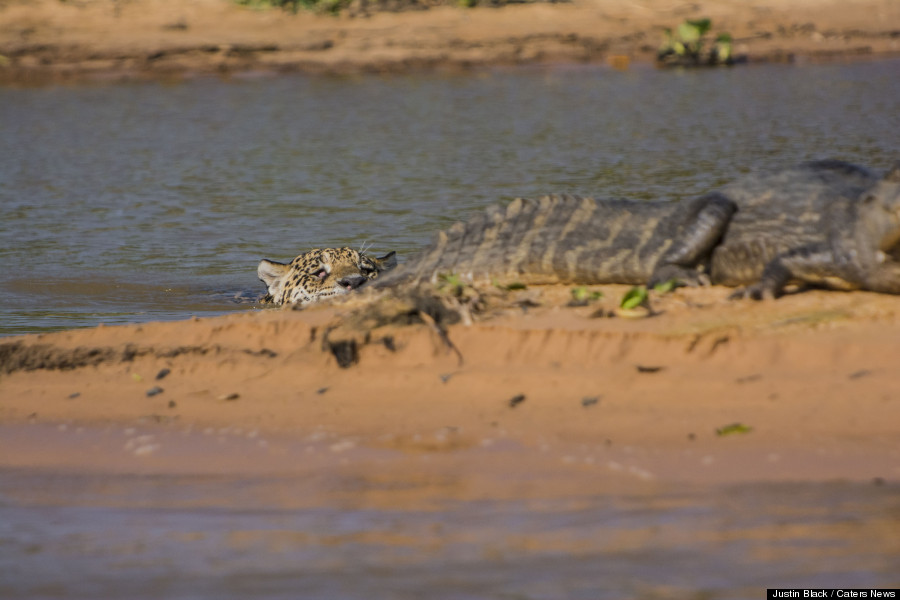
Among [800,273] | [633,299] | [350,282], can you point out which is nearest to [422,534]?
[633,299]

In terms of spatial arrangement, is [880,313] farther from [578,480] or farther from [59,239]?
[59,239]

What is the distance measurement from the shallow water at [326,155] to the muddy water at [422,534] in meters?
4.07

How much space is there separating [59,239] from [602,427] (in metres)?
8.31

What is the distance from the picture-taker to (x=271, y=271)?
27.3 ft

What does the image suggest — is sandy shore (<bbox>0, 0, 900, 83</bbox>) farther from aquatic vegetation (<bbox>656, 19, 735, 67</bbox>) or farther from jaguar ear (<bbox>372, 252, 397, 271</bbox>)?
jaguar ear (<bbox>372, 252, 397, 271</bbox>)

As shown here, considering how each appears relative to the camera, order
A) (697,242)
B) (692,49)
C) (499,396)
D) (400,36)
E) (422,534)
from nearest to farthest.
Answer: (422,534)
(499,396)
(697,242)
(692,49)
(400,36)

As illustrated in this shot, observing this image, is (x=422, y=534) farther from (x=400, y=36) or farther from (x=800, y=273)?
(x=400, y=36)

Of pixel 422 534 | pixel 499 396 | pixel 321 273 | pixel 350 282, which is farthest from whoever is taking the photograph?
pixel 321 273

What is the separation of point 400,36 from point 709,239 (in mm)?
20217

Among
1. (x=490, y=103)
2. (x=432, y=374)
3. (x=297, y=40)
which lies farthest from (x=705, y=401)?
(x=297, y=40)

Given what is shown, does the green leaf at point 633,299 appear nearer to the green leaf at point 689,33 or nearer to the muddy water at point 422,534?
the muddy water at point 422,534

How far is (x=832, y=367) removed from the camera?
182 inches

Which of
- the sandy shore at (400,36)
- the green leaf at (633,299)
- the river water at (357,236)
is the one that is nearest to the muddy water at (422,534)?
the river water at (357,236)

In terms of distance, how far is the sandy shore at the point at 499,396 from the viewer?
405cm
